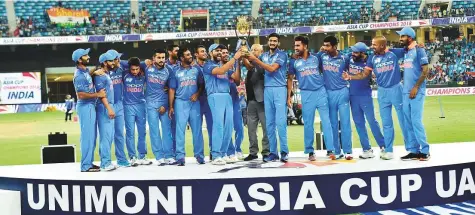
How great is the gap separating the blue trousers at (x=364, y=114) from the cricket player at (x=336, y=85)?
0.48 feet

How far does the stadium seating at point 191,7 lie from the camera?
4819 cm

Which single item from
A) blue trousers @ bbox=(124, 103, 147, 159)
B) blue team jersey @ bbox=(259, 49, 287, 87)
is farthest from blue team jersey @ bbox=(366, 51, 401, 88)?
blue trousers @ bbox=(124, 103, 147, 159)

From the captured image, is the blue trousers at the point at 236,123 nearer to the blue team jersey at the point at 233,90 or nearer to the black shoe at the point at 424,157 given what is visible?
the blue team jersey at the point at 233,90

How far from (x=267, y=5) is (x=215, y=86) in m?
41.3

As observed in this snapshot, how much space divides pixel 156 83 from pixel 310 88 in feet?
7.34

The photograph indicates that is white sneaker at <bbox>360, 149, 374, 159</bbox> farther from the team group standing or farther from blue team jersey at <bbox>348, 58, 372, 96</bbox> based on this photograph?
Result: blue team jersey at <bbox>348, 58, 372, 96</bbox>

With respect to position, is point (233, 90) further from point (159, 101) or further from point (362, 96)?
point (362, 96)

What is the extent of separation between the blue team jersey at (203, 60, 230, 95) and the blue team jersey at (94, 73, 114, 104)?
4.38ft

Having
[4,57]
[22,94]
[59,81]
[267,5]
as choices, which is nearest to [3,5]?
[4,57]

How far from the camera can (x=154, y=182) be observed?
7.14m

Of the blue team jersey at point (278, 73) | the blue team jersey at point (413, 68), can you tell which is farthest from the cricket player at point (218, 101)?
the blue team jersey at point (413, 68)

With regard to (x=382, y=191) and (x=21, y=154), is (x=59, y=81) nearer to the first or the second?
(x=21, y=154)

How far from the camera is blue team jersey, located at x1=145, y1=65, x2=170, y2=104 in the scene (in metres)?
9.53

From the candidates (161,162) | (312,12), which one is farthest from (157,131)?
(312,12)
